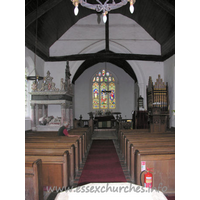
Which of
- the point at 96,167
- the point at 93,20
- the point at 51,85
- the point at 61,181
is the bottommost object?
the point at 96,167

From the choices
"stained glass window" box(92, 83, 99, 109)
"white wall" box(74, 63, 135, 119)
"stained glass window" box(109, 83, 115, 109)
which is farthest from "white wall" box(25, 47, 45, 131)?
"stained glass window" box(109, 83, 115, 109)

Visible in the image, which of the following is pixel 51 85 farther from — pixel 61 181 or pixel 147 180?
pixel 147 180

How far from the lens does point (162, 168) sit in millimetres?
3410

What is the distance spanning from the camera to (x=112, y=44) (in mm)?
13570

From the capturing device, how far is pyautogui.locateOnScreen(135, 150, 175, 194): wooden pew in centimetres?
337

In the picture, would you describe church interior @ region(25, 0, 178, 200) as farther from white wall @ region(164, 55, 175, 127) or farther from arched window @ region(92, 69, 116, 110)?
arched window @ region(92, 69, 116, 110)

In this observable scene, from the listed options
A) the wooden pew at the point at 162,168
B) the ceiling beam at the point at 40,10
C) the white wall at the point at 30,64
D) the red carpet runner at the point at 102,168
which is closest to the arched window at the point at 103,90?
the white wall at the point at 30,64

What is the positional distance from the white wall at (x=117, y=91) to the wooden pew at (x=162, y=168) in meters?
14.6

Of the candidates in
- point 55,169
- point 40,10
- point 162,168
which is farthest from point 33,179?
point 40,10

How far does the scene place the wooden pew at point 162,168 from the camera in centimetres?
Answer: 337

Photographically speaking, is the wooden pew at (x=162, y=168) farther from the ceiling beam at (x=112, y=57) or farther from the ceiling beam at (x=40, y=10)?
the ceiling beam at (x=112, y=57)

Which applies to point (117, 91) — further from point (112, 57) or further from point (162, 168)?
point (162, 168)
